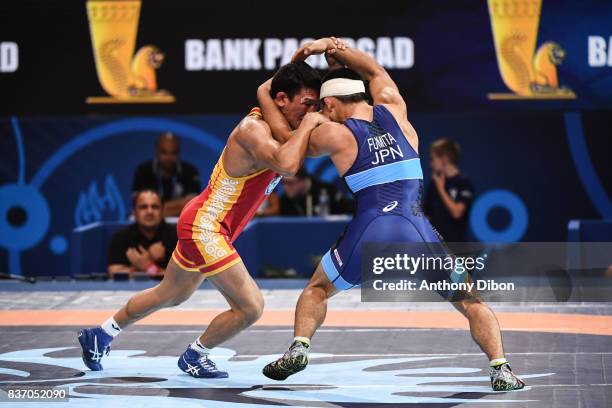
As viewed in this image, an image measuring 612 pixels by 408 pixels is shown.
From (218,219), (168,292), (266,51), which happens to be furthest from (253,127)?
(266,51)

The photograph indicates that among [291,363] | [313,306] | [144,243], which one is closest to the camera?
[291,363]

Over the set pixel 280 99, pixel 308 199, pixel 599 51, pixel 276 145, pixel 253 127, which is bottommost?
pixel 308 199

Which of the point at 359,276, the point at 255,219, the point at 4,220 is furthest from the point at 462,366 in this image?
the point at 4,220

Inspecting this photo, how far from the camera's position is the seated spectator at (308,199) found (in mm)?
13062

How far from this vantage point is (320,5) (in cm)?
1305

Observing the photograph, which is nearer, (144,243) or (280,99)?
(280,99)

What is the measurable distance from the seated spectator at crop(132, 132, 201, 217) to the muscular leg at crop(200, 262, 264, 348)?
17.2ft

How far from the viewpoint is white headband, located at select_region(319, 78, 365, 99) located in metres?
7.25

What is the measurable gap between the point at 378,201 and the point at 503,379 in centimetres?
118

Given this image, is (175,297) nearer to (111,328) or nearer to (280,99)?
(111,328)

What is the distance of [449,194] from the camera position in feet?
41.0

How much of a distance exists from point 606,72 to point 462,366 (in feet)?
19.1

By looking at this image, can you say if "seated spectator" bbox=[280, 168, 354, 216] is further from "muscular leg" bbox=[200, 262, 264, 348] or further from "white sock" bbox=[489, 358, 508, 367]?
"white sock" bbox=[489, 358, 508, 367]

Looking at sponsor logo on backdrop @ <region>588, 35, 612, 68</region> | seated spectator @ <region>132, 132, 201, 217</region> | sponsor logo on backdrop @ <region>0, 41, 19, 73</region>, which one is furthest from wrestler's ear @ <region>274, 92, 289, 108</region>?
sponsor logo on backdrop @ <region>0, 41, 19, 73</region>
